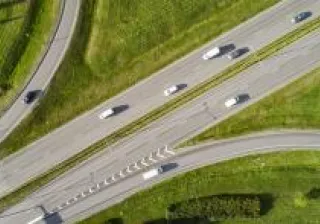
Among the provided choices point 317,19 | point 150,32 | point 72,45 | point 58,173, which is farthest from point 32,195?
point 317,19

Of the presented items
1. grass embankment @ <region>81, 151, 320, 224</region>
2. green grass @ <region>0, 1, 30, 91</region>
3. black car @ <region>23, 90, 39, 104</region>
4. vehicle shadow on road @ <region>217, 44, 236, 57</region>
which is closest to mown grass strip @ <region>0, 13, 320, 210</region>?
vehicle shadow on road @ <region>217, 44, 236, 57</region>

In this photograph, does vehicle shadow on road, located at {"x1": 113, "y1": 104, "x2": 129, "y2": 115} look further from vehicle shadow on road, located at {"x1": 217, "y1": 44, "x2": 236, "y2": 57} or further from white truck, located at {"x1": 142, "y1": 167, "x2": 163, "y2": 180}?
vehicle shadow on road, located at {"x1": 217, "y1": 44, "x2": 236, "y2": 57}

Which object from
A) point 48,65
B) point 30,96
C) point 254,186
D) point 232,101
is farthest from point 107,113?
point 254,186

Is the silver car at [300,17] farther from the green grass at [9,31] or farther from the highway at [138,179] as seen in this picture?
the green grass at [9,31]

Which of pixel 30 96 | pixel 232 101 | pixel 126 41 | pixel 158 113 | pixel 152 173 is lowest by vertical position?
pixel 152 173

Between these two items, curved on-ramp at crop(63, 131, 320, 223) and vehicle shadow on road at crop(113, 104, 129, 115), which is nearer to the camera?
vehicle shadow on road at crop(113, 104, 129, 115)

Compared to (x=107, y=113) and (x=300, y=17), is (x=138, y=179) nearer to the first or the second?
(x=107, y=113)

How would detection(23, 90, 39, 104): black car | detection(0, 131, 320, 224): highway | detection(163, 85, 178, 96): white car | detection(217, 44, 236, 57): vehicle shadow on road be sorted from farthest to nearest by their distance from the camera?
detection(217, 44, 236, 57): vehicle shadow on road → detection(163, 85, 178, 96): white car → detection(0, 131, 320, 224): highway → detection(23, 90, 39, 104): black car

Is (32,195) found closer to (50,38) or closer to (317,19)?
(50,38)

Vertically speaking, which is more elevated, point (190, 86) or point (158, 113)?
point (190, 86)
